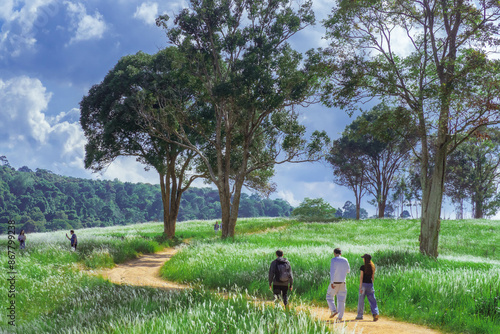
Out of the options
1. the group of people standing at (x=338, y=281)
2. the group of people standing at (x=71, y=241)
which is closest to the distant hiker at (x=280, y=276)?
the group of people standing at (x=338, y=281)

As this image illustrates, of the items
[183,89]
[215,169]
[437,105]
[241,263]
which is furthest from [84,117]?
[437,105]

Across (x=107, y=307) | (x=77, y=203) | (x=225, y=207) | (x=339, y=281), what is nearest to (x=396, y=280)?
(x=339, y=281)

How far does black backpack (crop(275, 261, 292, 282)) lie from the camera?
29.6 ft

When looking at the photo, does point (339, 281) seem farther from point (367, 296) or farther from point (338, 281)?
point (367, 296)

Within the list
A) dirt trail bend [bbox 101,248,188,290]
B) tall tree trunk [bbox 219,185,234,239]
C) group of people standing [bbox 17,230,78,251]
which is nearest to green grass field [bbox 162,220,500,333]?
dirt trail bend [bbox 101,248,188,290]

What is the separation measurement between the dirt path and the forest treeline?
86.7 m

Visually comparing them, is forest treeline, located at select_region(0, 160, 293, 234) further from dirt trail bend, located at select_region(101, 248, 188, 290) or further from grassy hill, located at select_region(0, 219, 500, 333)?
grassy hill, located at select_region(0, 219, 500, 333)

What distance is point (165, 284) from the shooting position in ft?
45.5

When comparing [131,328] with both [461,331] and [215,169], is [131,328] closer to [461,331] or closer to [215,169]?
[461,331]

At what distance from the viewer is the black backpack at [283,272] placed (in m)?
9.02

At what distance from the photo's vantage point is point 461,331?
8180 mm

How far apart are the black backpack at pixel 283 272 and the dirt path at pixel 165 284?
108cm

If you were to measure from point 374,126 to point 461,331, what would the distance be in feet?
35.1

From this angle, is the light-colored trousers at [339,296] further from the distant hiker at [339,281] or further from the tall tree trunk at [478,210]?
the tall tree trunk at [478,210]
